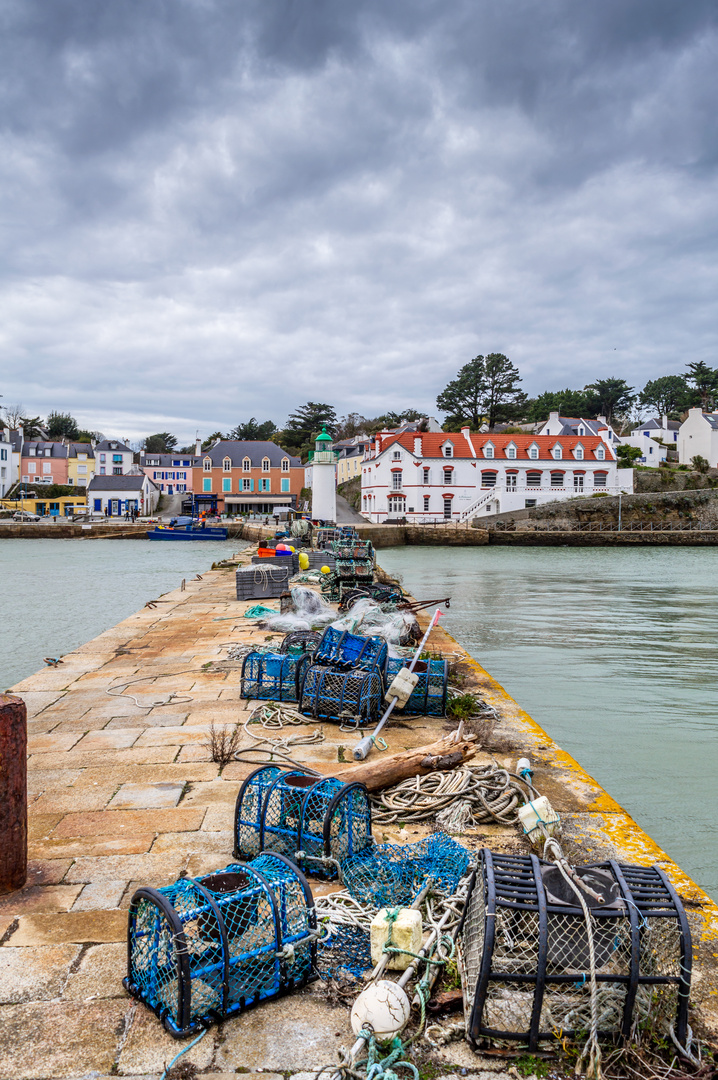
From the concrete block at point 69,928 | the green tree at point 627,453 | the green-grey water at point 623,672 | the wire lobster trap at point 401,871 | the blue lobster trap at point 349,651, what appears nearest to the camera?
the concrete block at point 69,928

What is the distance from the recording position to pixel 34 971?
2.96m

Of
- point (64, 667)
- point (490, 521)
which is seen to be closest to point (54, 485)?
point (490, 521)

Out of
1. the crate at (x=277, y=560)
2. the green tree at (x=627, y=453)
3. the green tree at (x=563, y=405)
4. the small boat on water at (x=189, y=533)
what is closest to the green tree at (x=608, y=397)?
the green tree at (x=563, y=405)

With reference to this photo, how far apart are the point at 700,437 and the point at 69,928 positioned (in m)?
74.6

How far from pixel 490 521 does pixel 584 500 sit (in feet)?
26.0

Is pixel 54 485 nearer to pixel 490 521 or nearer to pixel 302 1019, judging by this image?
pixel 490 521

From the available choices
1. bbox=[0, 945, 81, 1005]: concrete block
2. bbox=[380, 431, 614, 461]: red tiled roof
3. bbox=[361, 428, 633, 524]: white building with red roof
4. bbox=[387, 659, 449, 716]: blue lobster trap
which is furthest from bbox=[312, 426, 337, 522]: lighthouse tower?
bbox=[380, 431, 614, 461]: red tiled roof

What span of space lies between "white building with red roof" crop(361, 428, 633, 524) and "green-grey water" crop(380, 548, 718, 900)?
2678 centimetres

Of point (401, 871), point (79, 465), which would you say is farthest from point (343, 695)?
point (79, 465)

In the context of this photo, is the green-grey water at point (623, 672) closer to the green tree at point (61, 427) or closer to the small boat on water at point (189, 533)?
the small boat on water at point (189, 533)

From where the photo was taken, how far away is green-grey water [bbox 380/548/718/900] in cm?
648

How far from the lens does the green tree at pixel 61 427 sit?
10347 cm

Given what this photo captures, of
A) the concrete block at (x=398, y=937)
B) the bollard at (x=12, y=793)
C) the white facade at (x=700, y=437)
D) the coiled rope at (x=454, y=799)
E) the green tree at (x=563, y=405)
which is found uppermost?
the green tree at (x=563, y=405)

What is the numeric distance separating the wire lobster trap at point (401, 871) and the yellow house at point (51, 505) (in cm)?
7703
